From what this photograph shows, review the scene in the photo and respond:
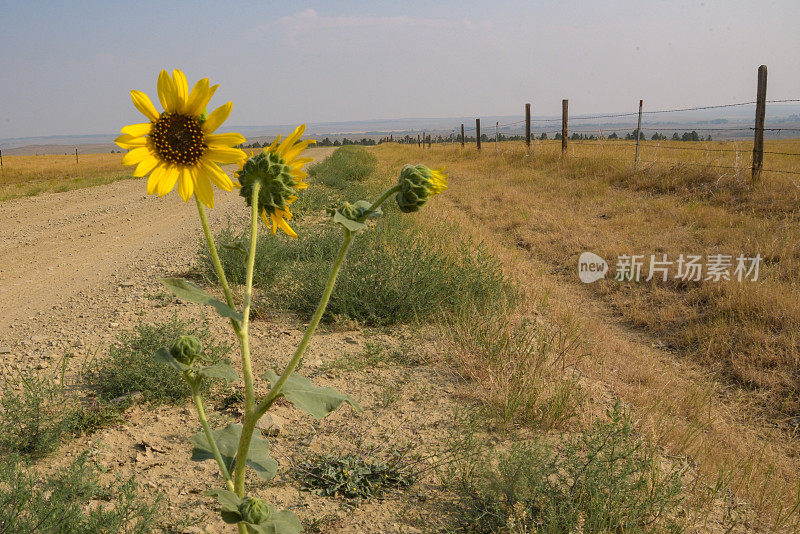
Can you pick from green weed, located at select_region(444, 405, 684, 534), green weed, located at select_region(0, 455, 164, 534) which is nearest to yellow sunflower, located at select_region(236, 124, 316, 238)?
green weed, located at select_region(0, 455, 164, 534)

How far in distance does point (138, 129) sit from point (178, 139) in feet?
0.29

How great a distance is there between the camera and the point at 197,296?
1.21 m

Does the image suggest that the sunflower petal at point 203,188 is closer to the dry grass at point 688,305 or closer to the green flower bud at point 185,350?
the green flower bud at point 185,350

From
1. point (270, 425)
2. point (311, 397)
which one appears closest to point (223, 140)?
point (311, 397)

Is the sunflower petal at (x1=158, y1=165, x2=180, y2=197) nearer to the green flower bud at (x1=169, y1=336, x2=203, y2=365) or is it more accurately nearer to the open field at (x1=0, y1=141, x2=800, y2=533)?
the green flower bud at (x1=169, y1=336, x2=203, y2=365)

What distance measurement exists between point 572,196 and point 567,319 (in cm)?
672

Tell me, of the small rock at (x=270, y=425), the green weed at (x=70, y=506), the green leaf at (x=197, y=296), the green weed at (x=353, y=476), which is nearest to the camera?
the green leaf at (x=197, y=296)

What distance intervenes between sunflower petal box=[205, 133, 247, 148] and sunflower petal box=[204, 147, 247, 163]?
13 mm

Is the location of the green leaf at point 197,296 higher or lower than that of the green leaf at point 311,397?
higher

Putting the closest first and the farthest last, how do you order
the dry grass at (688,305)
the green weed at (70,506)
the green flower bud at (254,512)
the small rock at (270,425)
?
the green flower bud at (254,512), the green weed at (70,506), the small rock at (270,425), the dry grass at (688,305)

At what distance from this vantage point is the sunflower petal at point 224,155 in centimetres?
129

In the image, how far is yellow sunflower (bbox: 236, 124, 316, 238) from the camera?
1406 mm

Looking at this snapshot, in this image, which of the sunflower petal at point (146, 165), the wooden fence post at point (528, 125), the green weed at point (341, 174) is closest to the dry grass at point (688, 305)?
the sunflower petal at point (146, 165)

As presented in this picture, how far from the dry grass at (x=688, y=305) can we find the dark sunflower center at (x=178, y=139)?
2.36 meters
